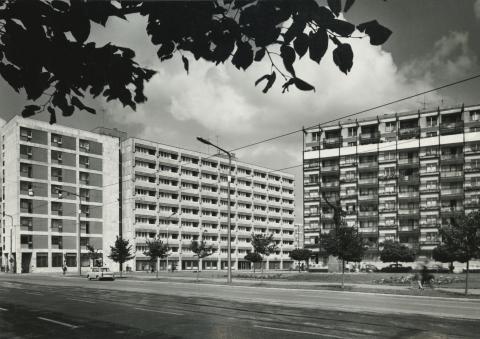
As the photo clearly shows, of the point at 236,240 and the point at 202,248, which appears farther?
the point at 236,240

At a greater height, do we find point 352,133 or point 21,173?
point 352,133

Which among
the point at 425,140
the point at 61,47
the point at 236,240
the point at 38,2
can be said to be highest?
the point at 425,140

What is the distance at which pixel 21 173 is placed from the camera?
7400cm

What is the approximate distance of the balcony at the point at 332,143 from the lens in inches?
3339

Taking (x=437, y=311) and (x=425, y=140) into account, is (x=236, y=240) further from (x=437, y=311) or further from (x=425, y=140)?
(x=437, y=311)

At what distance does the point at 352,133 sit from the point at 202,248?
43570mm

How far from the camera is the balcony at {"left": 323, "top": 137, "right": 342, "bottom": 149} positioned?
84800mm

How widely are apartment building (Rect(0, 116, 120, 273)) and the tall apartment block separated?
120 feet

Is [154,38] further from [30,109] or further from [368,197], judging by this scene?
[368,197]

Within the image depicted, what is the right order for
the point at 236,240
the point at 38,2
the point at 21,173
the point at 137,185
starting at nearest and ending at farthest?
the point at 38,2, the point at 21,173, the point at 137,185, the point at 236,240

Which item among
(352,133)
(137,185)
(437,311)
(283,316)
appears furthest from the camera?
(137,185)

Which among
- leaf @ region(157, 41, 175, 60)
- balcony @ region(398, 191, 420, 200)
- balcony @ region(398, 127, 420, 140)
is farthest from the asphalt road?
balcony @ region(398, 127, 420, 140)

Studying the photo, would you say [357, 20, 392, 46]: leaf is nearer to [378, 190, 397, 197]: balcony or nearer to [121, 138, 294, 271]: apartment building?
[378, 190, 397, 197]: balcony

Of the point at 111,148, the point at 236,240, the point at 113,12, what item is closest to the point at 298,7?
the point at 113,12
